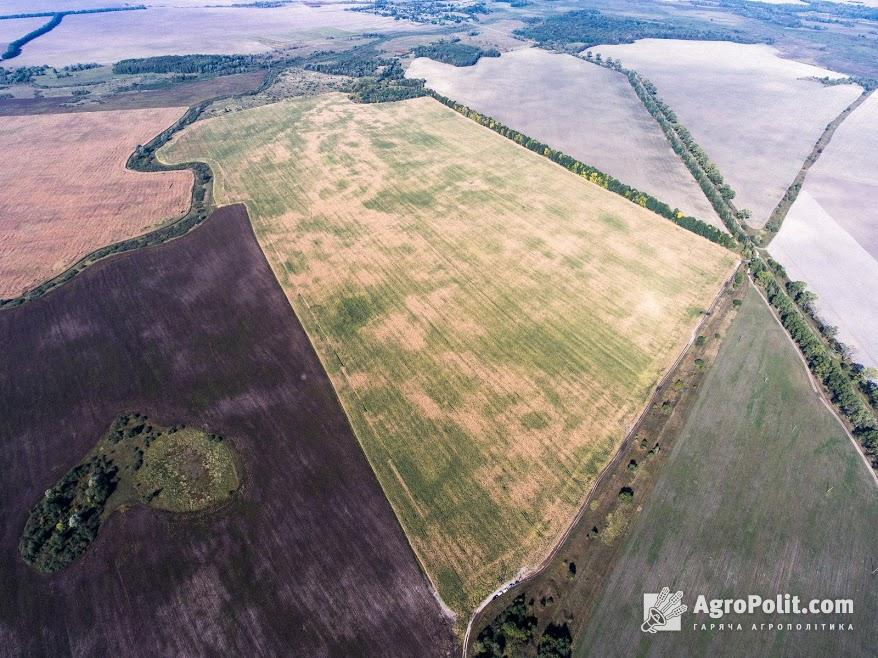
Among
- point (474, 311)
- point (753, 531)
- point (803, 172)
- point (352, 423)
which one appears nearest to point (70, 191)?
point (352, 423)

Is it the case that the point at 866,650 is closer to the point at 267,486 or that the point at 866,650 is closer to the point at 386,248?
the point at 267,486

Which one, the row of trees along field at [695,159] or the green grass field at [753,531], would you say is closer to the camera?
the green grass field at [753,531]

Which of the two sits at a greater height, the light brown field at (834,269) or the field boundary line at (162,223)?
the field boundary line at (162,223)

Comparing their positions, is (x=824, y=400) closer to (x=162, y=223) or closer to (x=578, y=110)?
(x=162, y=223)

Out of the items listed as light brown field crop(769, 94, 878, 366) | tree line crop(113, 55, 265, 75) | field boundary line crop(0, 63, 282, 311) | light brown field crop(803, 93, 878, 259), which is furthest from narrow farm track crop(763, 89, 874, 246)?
tree line crop(113, 55, 265, 75)

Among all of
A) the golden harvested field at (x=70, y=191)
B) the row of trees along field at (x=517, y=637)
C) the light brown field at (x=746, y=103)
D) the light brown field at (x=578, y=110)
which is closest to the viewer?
the row of trees along field at (x=517, y=637)

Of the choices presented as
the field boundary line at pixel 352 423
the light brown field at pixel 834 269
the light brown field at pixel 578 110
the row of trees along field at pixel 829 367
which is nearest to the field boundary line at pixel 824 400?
the row of trees along field at pixel 829 367

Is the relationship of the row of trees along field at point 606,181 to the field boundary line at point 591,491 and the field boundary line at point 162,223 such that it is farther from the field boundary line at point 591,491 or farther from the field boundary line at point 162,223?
the field boundary line at point 162,223
